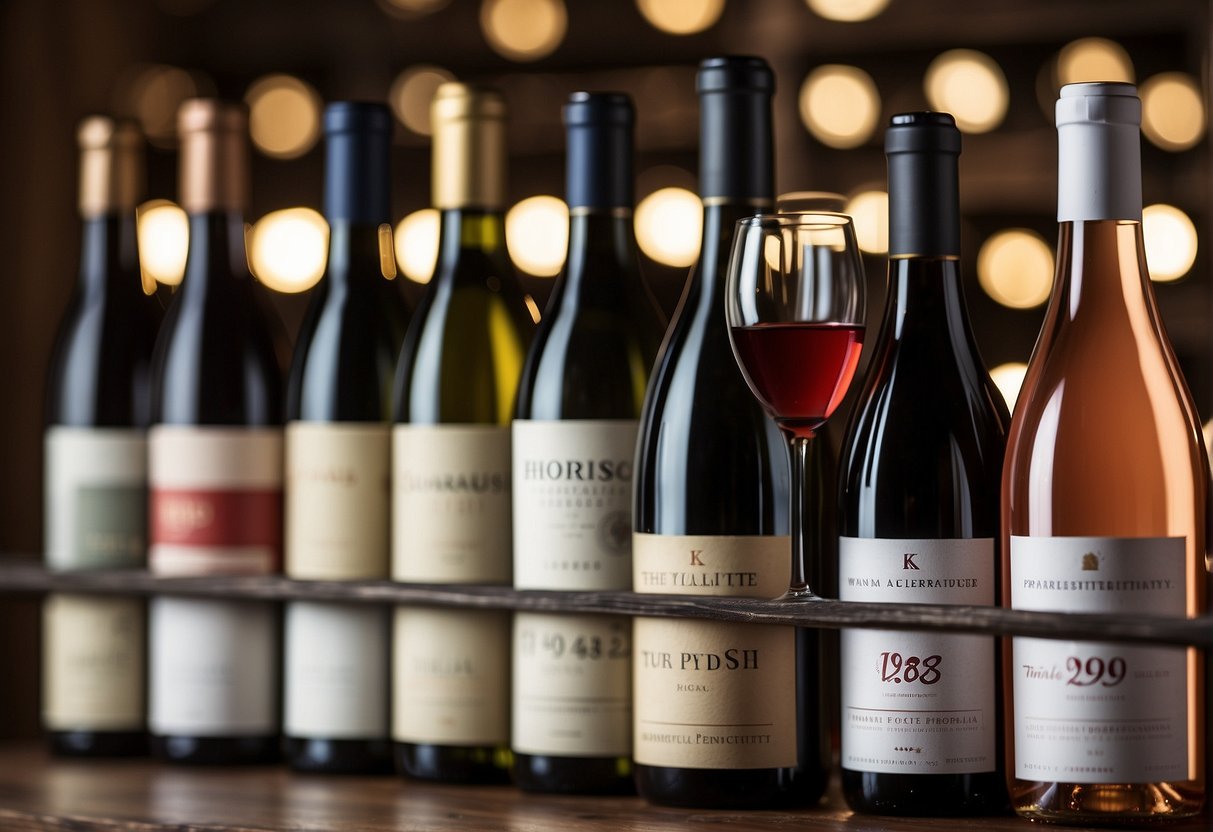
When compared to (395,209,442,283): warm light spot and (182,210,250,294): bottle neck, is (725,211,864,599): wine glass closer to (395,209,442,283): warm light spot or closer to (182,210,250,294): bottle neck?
(182,210,250,294): bottle neck

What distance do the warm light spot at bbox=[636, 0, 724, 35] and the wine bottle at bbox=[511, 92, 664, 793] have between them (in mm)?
2414

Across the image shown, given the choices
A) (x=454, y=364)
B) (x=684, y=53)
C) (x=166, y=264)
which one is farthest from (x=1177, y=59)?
(x=454, y=364)

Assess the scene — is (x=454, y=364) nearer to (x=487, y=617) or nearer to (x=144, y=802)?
(x=487, y=617)

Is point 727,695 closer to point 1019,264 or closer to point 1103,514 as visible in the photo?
point 1103,514

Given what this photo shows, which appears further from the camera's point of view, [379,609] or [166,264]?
[166,264]

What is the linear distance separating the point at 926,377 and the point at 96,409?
25.5 inches

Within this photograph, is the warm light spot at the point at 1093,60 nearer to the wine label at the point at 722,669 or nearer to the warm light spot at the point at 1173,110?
the warm light spot at the point at 1173,110

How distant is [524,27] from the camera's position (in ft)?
11.2

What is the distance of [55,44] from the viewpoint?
1.99m

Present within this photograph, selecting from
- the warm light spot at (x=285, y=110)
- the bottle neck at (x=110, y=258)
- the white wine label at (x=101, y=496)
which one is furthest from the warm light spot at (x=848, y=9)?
the white wine label at (x=101, y=496)

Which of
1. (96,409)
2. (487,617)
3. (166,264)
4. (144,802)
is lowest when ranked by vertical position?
(144,802)

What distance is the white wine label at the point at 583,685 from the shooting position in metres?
0.92

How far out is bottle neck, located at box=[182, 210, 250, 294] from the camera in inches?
46.7

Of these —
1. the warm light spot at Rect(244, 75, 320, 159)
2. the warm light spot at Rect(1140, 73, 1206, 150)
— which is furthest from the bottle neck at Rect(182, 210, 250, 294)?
the warm light spot at Rect(244, 75, 320, 159)
